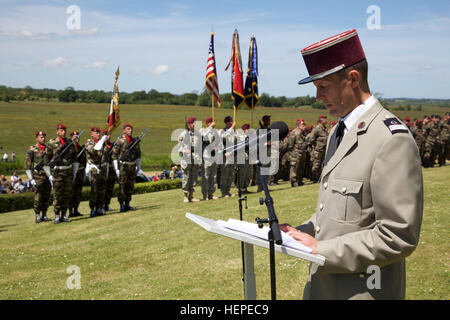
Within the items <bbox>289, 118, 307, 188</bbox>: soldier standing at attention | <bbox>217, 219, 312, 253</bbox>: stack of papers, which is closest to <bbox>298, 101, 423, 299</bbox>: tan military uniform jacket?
<bbox>217, 219, 312, 253</bbox>: stack of papers

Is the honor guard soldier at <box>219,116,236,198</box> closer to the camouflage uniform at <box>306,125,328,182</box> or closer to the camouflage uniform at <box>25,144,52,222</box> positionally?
the camouflage uniform at <box>306,125,328,182</box>

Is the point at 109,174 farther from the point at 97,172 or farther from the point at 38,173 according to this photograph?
the point at 38,173

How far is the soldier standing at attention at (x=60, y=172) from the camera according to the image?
13531mm

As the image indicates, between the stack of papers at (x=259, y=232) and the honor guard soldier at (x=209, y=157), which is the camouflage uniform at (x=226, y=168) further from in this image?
the stack of papers at (x=259, y=232)

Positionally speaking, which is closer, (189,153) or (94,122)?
(189,153)

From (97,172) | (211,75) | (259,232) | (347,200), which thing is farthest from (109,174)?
(347,200)

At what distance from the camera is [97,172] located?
47.4ft

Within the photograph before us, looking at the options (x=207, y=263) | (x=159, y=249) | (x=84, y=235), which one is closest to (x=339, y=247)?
(x=207, y=263)

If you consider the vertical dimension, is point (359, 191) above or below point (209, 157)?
above

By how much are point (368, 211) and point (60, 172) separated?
12.6 metres
